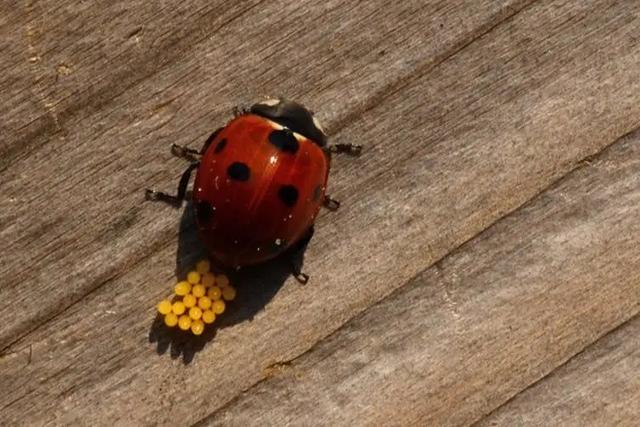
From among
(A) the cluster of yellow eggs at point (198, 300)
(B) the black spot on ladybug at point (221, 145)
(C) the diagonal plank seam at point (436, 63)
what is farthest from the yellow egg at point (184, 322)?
(C) the diagonal plank seam at point (436, 63)

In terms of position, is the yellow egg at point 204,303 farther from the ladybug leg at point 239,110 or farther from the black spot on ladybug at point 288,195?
the ladybug leg at point 239,110

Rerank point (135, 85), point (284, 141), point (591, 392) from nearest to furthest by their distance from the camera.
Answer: point (591, 392)
point (135, 85)
point (284, 141)

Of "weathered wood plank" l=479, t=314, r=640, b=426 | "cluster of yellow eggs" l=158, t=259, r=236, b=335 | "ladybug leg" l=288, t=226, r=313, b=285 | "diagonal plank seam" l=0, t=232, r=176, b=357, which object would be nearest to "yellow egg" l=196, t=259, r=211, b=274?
"cluster of yellow eggs" l=158, t=259, r=236, b=335

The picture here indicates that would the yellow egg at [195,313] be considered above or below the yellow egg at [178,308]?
below

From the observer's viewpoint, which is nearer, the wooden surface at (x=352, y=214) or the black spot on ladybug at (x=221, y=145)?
the wooden surface at (x=352, y=214)

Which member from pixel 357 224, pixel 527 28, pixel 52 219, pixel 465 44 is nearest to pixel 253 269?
pixel 357 224

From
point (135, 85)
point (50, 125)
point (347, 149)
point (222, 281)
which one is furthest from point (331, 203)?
point (50, 125)

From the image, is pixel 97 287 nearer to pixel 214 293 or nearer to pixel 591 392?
pixel 214 293

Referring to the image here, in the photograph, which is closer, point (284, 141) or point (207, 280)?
point (207, 280)
